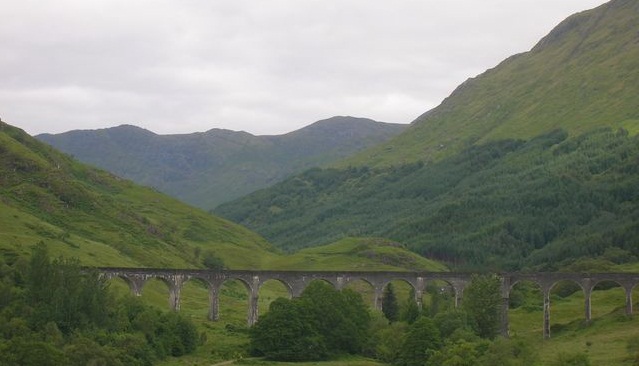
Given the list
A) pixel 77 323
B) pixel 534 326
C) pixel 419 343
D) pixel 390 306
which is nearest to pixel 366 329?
pixel 419 343

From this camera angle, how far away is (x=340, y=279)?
433ft

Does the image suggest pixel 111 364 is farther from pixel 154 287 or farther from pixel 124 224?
pixel 124 224

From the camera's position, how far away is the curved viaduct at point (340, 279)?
404ft

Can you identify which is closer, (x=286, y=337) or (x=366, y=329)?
(x=286, y=337)

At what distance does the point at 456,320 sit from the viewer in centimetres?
10281

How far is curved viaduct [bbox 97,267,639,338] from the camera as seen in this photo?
404 feet

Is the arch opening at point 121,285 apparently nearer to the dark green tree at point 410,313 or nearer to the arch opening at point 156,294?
the arch opening at point 156,294

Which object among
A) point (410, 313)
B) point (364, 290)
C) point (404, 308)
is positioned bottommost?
point (364, 290)

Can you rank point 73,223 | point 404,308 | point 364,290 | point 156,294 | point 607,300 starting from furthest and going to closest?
1. point 364,290
2. point 73,223
3. point 607,300
4. point 156,294
5. point 404,308

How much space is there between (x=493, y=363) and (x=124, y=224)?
123 m

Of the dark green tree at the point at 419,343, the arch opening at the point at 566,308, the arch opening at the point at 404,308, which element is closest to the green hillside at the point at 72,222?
the arch opening at the point at 404,308

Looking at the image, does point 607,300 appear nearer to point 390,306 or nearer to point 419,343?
point 390,306

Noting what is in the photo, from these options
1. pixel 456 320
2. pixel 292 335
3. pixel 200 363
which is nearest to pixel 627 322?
pixel 456 320

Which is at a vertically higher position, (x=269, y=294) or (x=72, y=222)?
(x=72, y=222)
